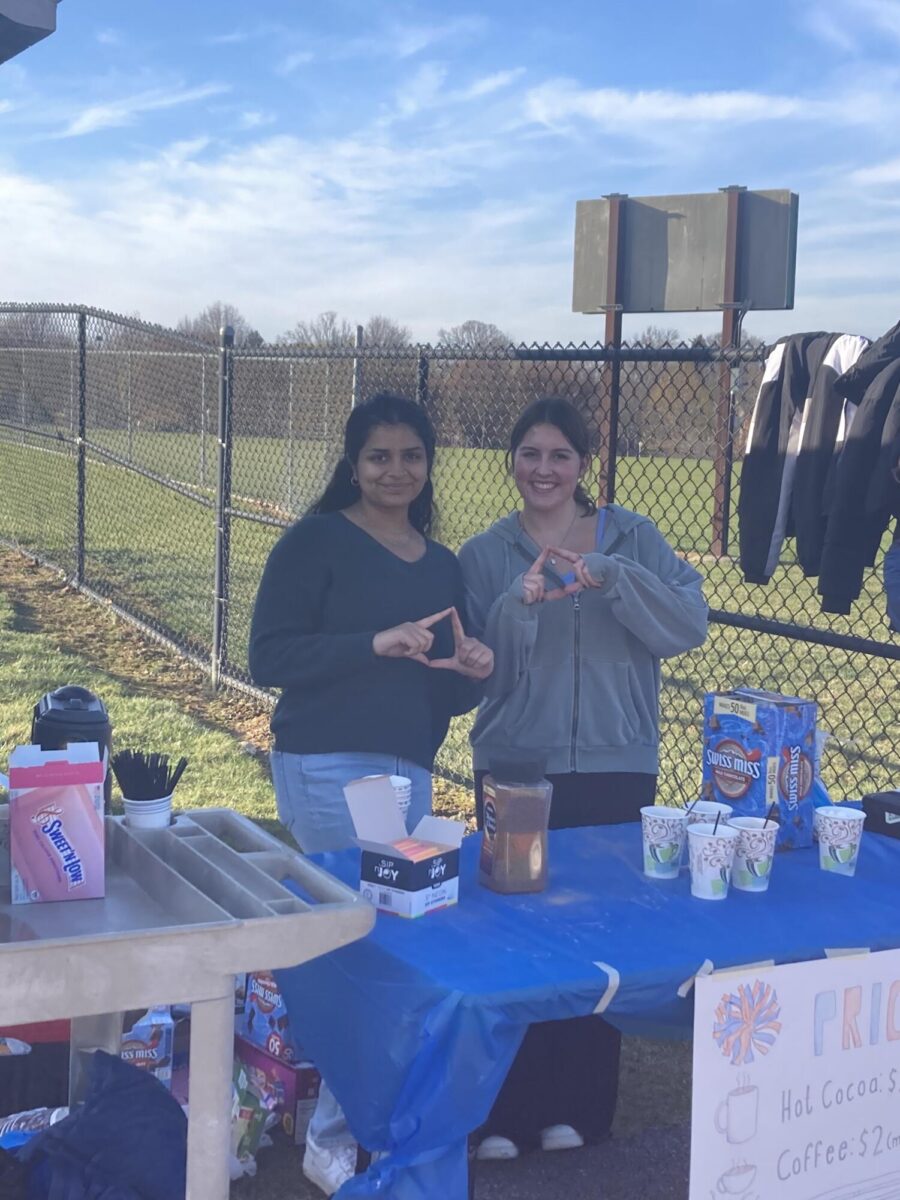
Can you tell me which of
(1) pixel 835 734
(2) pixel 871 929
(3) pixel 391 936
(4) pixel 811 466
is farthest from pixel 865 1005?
(1) pixel 835 734

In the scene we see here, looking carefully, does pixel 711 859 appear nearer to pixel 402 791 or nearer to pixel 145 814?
pixel 402 791

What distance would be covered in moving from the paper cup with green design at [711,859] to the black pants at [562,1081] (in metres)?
0.69

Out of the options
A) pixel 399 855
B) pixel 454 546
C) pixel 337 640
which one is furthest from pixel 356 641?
pixel 454 546

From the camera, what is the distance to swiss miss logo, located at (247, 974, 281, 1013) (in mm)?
3123

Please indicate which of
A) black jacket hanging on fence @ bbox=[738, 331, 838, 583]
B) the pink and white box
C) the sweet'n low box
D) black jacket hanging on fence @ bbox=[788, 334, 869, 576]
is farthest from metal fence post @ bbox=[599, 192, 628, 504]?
the pink and white box

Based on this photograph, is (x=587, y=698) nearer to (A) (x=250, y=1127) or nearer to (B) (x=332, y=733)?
(B) (x=332, y=733)

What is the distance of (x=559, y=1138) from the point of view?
10.4ft

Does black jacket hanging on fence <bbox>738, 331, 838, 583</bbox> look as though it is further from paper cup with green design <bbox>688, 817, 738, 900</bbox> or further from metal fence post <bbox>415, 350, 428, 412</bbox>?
Answer: paper cup with green design <bbox>688, 817, 738, 900</bbox>

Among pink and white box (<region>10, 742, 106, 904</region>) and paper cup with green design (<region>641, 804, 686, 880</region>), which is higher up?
pink and white box (<region>10, 742, 106, 904</region>)

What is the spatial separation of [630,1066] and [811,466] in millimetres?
1911

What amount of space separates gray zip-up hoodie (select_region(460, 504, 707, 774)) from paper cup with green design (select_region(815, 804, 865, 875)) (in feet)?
2.23

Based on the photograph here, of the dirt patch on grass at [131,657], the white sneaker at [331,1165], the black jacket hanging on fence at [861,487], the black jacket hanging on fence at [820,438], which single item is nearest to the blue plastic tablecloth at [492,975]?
the white sneaker at [331,1165]

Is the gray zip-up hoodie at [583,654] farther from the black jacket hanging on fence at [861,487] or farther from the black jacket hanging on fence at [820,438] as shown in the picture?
the black jacket hanging on fence at [820,438]

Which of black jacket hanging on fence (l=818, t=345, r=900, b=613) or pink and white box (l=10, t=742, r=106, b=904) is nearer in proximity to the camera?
pink and white box (l=10, t=742, r=106, b=904)
